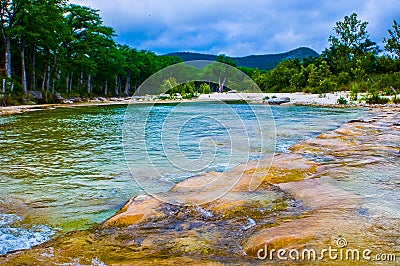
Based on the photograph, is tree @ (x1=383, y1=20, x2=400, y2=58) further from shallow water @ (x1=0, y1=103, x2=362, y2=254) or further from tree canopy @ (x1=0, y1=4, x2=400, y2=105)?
shallow water @ (x1=0, y1=103, x2=362, y2=254)

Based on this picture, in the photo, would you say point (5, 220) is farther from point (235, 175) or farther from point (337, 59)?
point (337, 59)

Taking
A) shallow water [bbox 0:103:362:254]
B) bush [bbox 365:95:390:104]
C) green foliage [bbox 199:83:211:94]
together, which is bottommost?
shallow water [bbox 0:103:362:254]

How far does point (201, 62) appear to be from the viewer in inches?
186

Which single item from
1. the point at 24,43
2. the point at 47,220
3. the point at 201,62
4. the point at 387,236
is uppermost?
the point at 24,43

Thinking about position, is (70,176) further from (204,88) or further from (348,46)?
(348,46)

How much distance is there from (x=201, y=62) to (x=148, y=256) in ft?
9.91

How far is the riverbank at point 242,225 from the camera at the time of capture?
2.34m

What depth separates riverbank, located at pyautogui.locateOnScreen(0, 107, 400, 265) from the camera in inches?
92.0

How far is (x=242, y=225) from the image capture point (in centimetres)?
289

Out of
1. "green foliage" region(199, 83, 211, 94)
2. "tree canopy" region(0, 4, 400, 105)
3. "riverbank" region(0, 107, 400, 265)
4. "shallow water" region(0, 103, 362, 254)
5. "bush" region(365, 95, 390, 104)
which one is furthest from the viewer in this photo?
"green foliage" region(199, 83, 211, 94)

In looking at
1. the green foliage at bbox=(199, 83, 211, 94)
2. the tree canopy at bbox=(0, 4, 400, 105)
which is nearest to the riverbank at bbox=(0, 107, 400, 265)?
the tree canopy at bbox=(0, 4, 400, 105)

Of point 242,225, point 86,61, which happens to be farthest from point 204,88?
point 242,225

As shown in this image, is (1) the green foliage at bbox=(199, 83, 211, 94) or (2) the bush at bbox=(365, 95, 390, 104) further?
(1) the green foliage at bbox=(199, 83, 211, 94)

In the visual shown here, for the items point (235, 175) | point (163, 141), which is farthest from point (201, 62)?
point (163, 141)
